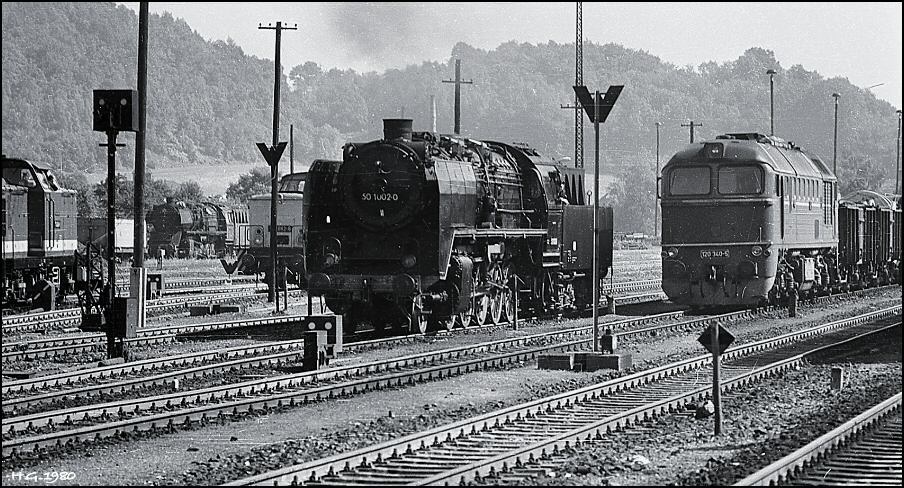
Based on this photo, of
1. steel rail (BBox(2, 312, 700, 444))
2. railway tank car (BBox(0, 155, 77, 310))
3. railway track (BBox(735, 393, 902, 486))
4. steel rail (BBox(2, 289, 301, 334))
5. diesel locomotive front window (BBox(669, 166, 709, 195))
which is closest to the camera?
railway track (BBox(735, 393, 902, 486))

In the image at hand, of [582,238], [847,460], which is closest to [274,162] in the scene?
[582,238]

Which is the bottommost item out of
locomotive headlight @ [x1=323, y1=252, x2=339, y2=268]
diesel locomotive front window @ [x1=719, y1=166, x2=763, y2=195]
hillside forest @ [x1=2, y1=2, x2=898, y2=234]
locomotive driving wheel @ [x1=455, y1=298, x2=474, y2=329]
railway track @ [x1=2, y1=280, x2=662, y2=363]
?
railway track @ [x1=2, y1=280, x2=662, y2=363]

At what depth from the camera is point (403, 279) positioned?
20.7 m

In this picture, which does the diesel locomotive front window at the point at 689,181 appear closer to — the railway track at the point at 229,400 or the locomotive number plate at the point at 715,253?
the locomotive number plate at the point at 715,253

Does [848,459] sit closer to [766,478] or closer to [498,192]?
[766,478]

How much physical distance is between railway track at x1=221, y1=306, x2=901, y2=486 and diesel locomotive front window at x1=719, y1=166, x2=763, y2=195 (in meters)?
9.18

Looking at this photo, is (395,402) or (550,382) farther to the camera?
(550,382)

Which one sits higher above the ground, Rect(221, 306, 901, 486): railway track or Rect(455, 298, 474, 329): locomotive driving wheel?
Rect(455, 298, 474, 329): locomotive driving wheel

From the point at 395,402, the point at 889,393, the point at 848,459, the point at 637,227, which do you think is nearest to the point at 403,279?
the point at 395,402

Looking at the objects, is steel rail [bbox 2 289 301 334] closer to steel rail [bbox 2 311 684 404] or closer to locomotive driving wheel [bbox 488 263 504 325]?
steel rail [bbox 2 311 684 404]

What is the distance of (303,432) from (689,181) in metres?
17.0

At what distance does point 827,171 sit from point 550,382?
1964cm

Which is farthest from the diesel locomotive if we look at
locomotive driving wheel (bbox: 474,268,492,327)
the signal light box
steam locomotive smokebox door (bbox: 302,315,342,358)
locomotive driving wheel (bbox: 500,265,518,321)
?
A: the signal light box

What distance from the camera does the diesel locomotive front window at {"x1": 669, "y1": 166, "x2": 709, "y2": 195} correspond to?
2673 centimetres
